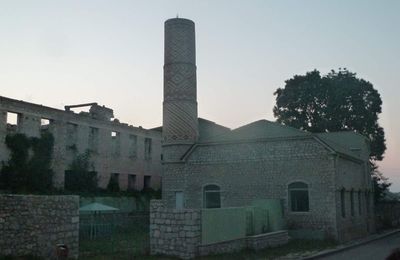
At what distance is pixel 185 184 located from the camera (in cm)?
2486

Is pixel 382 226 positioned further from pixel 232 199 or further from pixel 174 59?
pixel 174 59

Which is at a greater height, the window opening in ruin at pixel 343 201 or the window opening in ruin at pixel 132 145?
the window opening in ruin at pixel 132 145

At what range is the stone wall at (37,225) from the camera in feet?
39.6

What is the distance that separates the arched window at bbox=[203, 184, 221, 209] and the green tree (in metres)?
19.5

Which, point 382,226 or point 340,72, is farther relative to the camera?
point 340,72

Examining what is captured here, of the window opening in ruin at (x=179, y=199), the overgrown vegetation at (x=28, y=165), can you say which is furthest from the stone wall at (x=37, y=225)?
the overgrown vegetation at (x=28, y=165)

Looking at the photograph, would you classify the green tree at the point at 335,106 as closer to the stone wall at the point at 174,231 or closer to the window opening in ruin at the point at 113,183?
the window opening in ruin at the point at 113,183

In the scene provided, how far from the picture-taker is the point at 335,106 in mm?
40906

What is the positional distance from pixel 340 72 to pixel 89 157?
2402 centimetres

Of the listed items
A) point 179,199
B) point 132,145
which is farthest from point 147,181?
point 179,199

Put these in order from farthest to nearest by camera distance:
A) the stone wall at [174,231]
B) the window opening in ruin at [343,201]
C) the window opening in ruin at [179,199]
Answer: the window opening in ruin at [179,199] < the window opening in ruin at [343,201] < the stone wall at [174,231]

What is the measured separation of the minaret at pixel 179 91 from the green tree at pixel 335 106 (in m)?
18.1

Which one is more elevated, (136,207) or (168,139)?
(168,139)

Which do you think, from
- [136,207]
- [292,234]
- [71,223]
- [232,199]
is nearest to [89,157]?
[136,207]
